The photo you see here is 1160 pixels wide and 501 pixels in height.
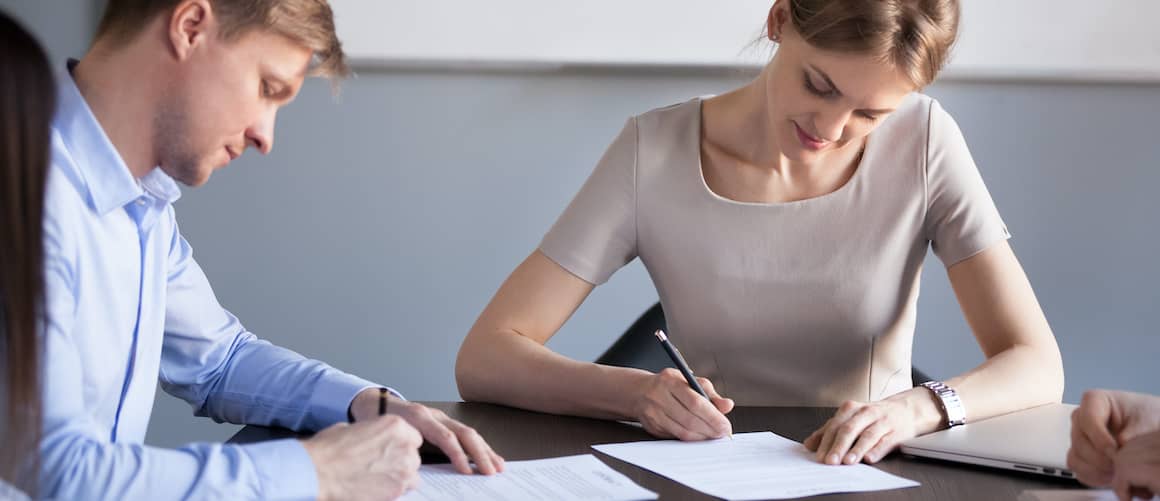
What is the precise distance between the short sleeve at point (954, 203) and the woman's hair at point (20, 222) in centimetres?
131

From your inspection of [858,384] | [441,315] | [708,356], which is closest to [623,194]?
[708,356]

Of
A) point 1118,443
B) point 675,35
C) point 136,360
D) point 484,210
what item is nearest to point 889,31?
point 1118,443

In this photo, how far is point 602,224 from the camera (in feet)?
5.74

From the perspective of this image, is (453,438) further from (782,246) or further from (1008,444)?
(782,246)

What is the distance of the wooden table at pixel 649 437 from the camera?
114 cm

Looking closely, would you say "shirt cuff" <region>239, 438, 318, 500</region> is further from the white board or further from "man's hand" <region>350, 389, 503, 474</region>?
the white board

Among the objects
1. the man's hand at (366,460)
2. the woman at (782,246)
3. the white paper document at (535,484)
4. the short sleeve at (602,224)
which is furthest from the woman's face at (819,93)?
the man's hand at (366,460)

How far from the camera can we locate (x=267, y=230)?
2.66m

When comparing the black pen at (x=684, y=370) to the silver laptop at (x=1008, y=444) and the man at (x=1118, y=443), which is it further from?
the man at (x=1118, y=443)

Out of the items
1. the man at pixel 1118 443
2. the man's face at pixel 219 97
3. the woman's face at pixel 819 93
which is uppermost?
the woman's face at pixel 819 93

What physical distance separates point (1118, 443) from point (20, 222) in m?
1.01

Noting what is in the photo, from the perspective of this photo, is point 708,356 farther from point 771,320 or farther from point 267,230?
point 267,230

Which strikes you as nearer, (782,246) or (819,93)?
(819,93)

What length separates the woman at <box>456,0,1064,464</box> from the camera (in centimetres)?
161
